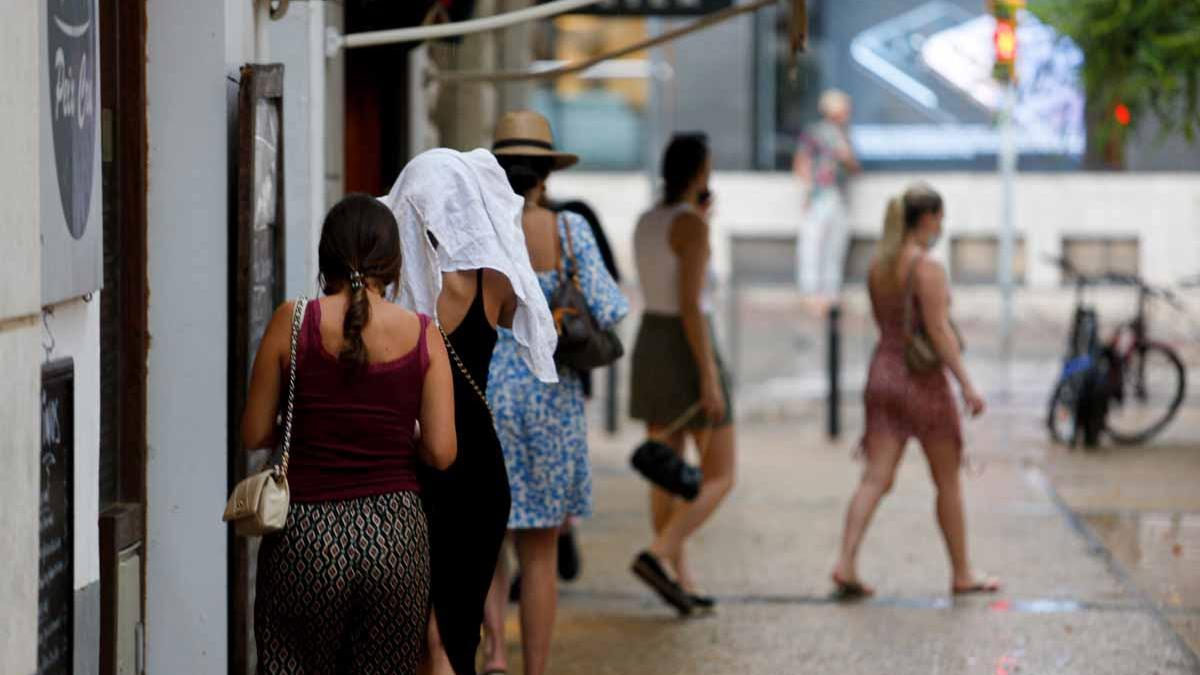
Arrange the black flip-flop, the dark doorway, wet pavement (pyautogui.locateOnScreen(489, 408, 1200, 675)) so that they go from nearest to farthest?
the dark doorway → wet pavement (pyautogui.locateOnScreen(489, 408, 1200, 675)) → the black flip-flop

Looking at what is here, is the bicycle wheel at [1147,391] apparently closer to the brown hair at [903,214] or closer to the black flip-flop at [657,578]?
the brown hair at [903,214]

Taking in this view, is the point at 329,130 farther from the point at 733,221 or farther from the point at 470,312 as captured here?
the point at 733,221

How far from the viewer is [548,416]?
645cm

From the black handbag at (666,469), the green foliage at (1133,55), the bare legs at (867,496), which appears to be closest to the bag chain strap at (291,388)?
the black handbag at (666,469)

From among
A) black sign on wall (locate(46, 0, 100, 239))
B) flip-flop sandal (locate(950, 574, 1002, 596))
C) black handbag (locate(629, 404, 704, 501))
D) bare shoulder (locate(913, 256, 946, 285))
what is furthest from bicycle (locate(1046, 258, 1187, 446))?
black sign on wall (locate(46, 0, 100, 239))

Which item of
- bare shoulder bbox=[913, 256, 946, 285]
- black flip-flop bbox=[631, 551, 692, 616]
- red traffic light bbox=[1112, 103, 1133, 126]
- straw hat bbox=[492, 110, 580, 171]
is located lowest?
black flip-flop bbox=[631, 551, 692, 616]

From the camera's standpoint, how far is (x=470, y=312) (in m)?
5.36

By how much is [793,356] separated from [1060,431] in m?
5.34

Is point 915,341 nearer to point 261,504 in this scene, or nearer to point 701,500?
point 701,500

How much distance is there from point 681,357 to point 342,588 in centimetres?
382

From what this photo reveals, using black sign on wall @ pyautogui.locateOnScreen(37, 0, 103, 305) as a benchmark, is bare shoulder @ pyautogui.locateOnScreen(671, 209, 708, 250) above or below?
below

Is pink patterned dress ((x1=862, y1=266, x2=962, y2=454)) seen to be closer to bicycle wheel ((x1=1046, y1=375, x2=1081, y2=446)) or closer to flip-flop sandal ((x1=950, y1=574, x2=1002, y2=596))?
flip-flop sandal ((x1=950, y1=574, x2=1002, y2=596))

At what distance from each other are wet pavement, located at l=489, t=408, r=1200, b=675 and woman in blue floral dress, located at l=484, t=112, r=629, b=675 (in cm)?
82

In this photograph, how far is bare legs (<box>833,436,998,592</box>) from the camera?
27.2 feet
